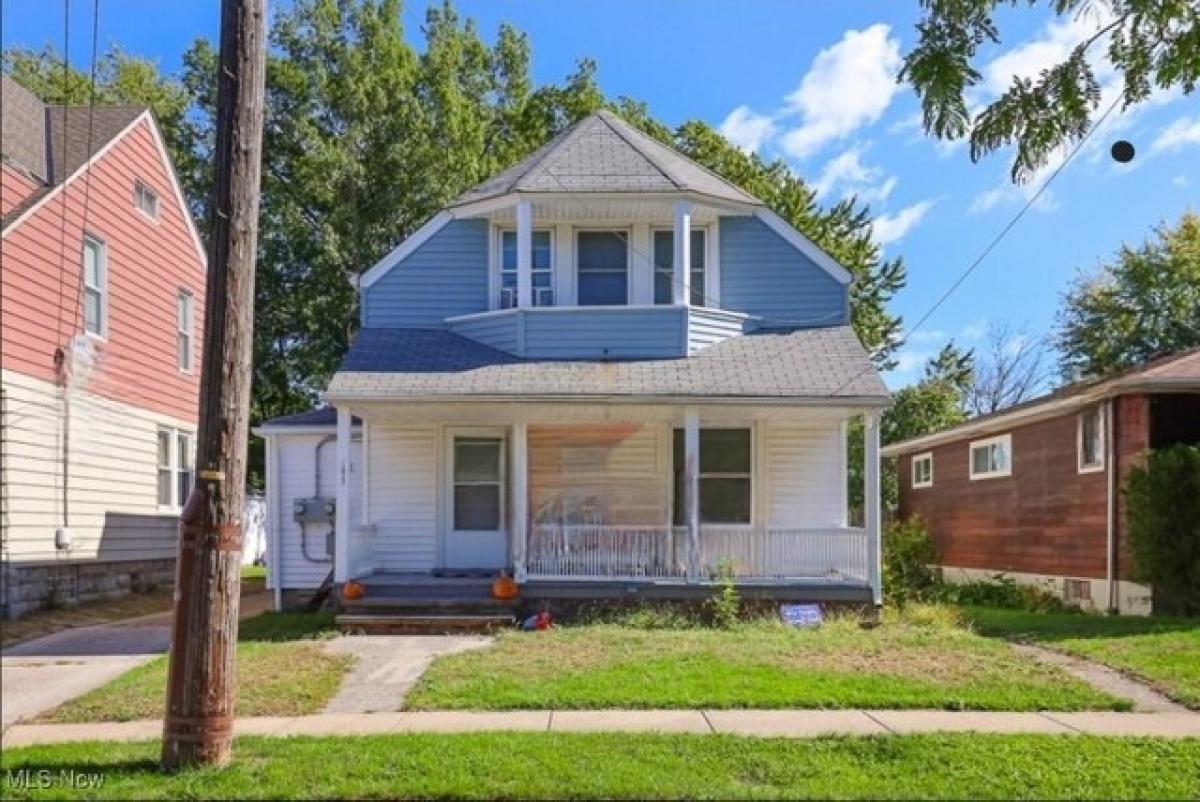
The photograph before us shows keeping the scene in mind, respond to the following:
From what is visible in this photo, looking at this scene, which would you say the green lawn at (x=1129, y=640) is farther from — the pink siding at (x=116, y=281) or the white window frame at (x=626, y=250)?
the pink siding at (x=116, y=281)

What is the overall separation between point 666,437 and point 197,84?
7323 millimetres

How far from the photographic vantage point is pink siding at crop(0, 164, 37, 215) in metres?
2.40

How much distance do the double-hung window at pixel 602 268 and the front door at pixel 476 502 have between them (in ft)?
7.51

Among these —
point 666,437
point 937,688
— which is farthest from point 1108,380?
point 937,688

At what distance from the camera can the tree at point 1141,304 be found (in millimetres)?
30031

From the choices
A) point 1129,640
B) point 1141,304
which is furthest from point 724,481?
point 1141,304

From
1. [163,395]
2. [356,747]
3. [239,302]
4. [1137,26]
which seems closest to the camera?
[163,395]

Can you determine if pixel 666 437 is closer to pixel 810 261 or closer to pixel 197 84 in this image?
pixel 810 261

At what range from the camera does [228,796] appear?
16.3 ft

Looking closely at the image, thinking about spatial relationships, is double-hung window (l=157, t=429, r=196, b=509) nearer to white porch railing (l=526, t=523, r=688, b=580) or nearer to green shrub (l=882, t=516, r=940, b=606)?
white porch railing (l=526, t=523, r=688, b=580)

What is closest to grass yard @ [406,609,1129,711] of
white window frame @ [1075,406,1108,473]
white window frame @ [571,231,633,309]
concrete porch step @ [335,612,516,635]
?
concrete porch step @ [335,612,516,635]

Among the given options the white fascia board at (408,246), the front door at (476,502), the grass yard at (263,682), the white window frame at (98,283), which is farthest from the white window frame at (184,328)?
the white fascia board at (408,246)

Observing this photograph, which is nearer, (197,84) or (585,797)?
(585,797)

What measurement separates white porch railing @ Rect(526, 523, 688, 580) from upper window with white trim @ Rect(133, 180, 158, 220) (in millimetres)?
8827
